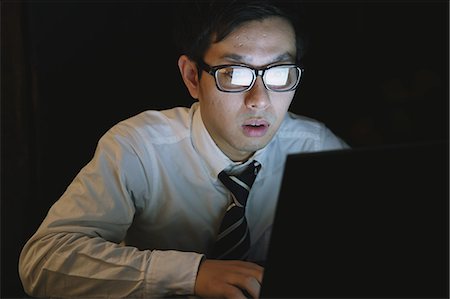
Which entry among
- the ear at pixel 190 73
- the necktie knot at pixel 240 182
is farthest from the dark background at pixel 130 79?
the necktie knot at pixel 240 182

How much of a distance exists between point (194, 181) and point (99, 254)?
427mm

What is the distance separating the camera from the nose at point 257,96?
126 centimetres

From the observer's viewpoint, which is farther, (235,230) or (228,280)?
(235,230)

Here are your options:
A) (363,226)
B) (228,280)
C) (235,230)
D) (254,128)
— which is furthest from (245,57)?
(363,226)

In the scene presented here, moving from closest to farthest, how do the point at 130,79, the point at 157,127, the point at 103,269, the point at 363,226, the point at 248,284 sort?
the point at 363,226
the point at 248,284
the point at 103,269
the point at 157,127
the point at 130,79

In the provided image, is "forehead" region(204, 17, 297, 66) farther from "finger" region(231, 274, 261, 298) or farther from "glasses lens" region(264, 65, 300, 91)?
"finger" region(231, 274, 261, 298)

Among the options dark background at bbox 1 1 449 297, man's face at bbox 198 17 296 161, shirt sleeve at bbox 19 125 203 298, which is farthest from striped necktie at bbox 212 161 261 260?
dark background at bbox 1 1 449 297

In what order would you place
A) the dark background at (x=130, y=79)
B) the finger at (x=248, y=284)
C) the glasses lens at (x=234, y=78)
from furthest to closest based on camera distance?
the dark background at (x=130, y=79), the glasses lens at (x=234, y=78), the finger at (x=248, y=284)

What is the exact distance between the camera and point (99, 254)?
3.65 feet

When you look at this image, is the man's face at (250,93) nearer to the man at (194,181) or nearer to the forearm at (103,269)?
the man at (194,181)

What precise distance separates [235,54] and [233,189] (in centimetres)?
35

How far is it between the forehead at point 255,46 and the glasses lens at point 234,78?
27 millimetres

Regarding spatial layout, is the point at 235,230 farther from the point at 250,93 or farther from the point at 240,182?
the point at 250,93

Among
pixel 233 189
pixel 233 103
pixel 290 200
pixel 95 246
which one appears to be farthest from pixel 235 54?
pixel 290 200
